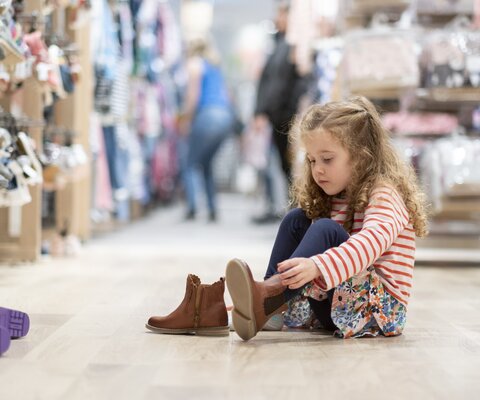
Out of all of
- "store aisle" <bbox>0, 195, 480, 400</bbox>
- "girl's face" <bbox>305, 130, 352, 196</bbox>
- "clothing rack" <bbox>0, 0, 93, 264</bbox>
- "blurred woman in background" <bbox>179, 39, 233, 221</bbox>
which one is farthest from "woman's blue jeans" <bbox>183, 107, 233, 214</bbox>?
"girl's face" <bbox>305, 130, 352, 196</bbox>

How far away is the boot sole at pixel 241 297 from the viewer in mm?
1837

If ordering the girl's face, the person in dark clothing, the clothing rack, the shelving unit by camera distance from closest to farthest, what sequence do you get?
the girl's face < the clothing rack < the shelving unit < the person in dark clothing

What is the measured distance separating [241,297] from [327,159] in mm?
429

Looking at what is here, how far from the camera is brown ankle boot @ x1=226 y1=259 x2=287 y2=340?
184cm

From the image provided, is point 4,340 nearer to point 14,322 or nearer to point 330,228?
point 14,322

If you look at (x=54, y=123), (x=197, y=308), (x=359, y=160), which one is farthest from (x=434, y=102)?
(x=197, y=308)

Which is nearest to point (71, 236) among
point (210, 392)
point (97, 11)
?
point (97, 11)

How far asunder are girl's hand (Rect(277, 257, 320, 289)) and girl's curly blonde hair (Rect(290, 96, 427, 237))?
0.90 ft

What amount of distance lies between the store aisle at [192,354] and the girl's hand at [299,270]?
0.15 metres

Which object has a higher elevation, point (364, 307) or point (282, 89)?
point (282, 89)

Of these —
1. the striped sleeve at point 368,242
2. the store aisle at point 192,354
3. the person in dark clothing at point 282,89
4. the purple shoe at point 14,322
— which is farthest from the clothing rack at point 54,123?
the person in dark clothing at point 282,89

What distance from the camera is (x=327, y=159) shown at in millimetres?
2076

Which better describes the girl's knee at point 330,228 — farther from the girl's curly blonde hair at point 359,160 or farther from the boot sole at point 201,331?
the boot sole at point 201,331

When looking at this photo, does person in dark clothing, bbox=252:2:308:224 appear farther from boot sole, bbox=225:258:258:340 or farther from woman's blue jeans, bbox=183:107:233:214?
boot sole, bbox=225:258:258:340
